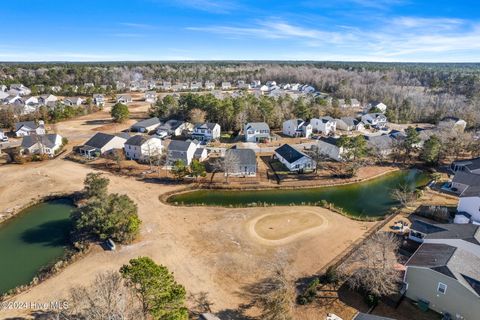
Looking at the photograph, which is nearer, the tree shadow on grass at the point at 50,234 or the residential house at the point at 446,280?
the residential house at the point at 446,280

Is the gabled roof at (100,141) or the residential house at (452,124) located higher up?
the residential house at (452,124)

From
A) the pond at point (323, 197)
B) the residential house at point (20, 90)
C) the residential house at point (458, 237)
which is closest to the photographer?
the residential house at point (458, 237)

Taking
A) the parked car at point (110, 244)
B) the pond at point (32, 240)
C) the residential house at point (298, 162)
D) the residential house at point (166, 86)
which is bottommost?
the pond at point (32, 240)

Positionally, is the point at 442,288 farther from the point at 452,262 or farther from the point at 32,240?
the point at 32,240

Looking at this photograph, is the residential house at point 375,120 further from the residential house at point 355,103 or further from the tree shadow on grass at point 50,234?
the tree shadow on grass at point 50,234

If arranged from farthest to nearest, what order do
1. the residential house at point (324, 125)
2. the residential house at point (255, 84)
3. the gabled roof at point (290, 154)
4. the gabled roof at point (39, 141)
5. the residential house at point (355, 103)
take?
the residential house at point (255, 84)
the residential house at point (355, 103)
the residential house at point (324, 125)
the gabled roof at point (39, 141)
the gabled roof at point (290, 154)

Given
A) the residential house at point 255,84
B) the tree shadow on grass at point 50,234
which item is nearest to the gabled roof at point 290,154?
the tree shadow on grass at point 50,234

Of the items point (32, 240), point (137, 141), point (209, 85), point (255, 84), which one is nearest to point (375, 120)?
point (137, 141)

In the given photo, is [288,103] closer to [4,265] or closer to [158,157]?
[158,157]
